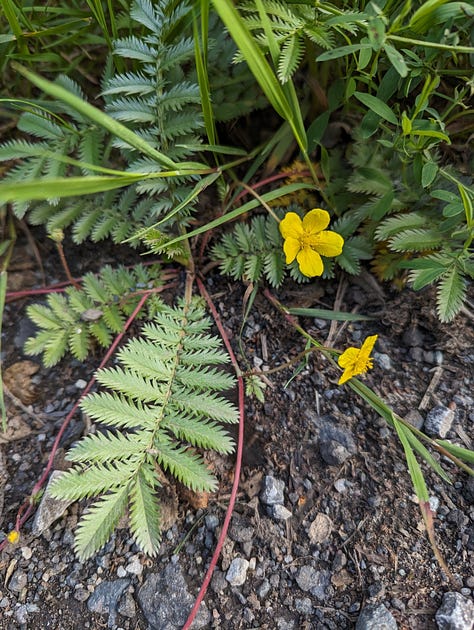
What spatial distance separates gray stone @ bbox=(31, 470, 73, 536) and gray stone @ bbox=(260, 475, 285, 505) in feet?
1.85

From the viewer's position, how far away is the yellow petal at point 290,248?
167 cm

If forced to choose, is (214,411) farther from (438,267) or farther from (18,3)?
(18,3)

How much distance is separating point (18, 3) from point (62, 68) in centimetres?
25

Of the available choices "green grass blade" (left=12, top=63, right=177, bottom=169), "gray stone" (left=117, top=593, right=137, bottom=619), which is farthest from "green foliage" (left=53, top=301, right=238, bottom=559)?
"green grass blade" (left=12, top=63, right=177, bottom=169)

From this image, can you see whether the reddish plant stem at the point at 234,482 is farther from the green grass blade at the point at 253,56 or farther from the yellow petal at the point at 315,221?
the green grass blade at the point at 253,56

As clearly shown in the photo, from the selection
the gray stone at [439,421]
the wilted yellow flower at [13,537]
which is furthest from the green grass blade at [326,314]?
the wilted yellow flower at [13,537]

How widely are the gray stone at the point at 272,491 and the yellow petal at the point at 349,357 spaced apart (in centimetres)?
41

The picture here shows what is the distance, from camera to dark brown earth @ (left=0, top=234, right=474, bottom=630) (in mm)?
1437

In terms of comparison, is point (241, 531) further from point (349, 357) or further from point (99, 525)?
point (349, 357)

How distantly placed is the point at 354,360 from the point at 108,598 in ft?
3.09

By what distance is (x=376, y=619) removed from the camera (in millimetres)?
1345

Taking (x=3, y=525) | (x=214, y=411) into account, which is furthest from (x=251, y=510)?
(x=3, y=525)

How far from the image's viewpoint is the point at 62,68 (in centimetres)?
202

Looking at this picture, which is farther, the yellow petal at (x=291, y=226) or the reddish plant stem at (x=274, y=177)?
the reddish plant stem at (x=274, y=177)
